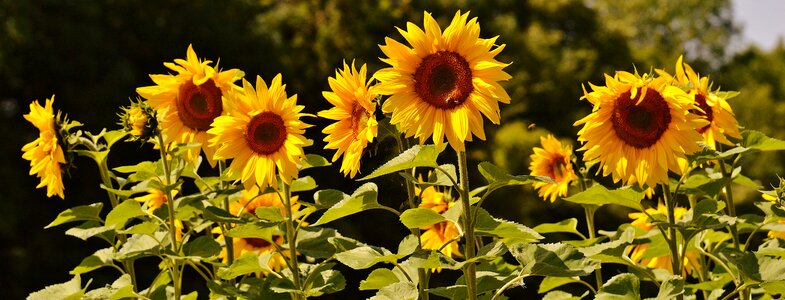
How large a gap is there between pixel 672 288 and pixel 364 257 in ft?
2.05

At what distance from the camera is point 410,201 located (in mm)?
2295

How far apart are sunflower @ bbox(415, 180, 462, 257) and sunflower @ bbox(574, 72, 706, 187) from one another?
656 mm

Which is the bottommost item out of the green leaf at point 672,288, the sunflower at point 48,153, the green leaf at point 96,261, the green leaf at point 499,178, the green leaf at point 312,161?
the green leaf at point 672,288

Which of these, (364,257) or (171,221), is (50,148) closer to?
(171,221)

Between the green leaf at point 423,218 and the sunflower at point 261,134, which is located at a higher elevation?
the sunflower at point 261,134

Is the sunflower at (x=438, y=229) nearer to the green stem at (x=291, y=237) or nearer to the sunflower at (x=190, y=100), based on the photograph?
the green stem at (x=291, y=237)

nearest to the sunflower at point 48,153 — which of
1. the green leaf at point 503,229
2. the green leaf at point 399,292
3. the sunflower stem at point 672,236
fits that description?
the green leaf at point 399,292

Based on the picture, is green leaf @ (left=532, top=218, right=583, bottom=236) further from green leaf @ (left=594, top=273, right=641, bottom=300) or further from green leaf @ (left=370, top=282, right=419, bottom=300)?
green leaf @ (left=370, top=282, right=419, bottom=300)

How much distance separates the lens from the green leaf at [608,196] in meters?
2.32

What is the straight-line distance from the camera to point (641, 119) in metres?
2.29

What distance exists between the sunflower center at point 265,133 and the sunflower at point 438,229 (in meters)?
0.62

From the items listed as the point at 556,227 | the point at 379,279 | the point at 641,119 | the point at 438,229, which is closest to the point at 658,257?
the point at 556,227

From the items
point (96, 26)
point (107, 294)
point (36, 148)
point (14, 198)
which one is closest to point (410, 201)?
point (107, 294)

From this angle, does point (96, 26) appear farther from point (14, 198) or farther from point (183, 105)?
point (183, 105)
